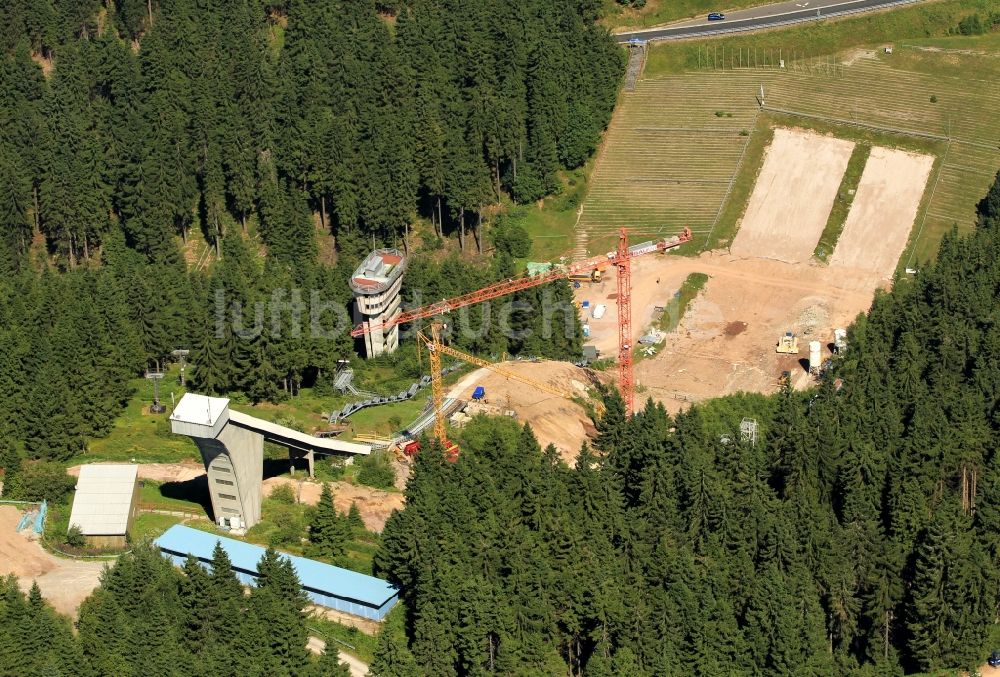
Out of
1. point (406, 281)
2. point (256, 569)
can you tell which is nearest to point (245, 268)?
point (406, 281)

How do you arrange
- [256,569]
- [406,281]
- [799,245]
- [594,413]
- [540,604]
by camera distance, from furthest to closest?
[799,245] → [406,281] → [594,413] → [256,569] → [540,604]

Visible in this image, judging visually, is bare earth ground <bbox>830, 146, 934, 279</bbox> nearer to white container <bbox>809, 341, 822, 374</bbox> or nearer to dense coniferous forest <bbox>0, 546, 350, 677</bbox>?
white container <bbox>809, 341, 822, 374</bbox>

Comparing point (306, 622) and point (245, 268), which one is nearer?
point (306, 622)

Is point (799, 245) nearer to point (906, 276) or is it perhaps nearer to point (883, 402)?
point (906, 276)

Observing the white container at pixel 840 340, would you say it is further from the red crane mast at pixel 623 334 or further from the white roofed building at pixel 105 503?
the white roofed building at pixel 105 503

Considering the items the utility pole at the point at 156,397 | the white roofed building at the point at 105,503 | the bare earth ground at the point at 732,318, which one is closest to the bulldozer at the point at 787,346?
the bare earth ground at the point at 732,318

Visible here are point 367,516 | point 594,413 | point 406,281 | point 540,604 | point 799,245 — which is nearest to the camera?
point 540,604
